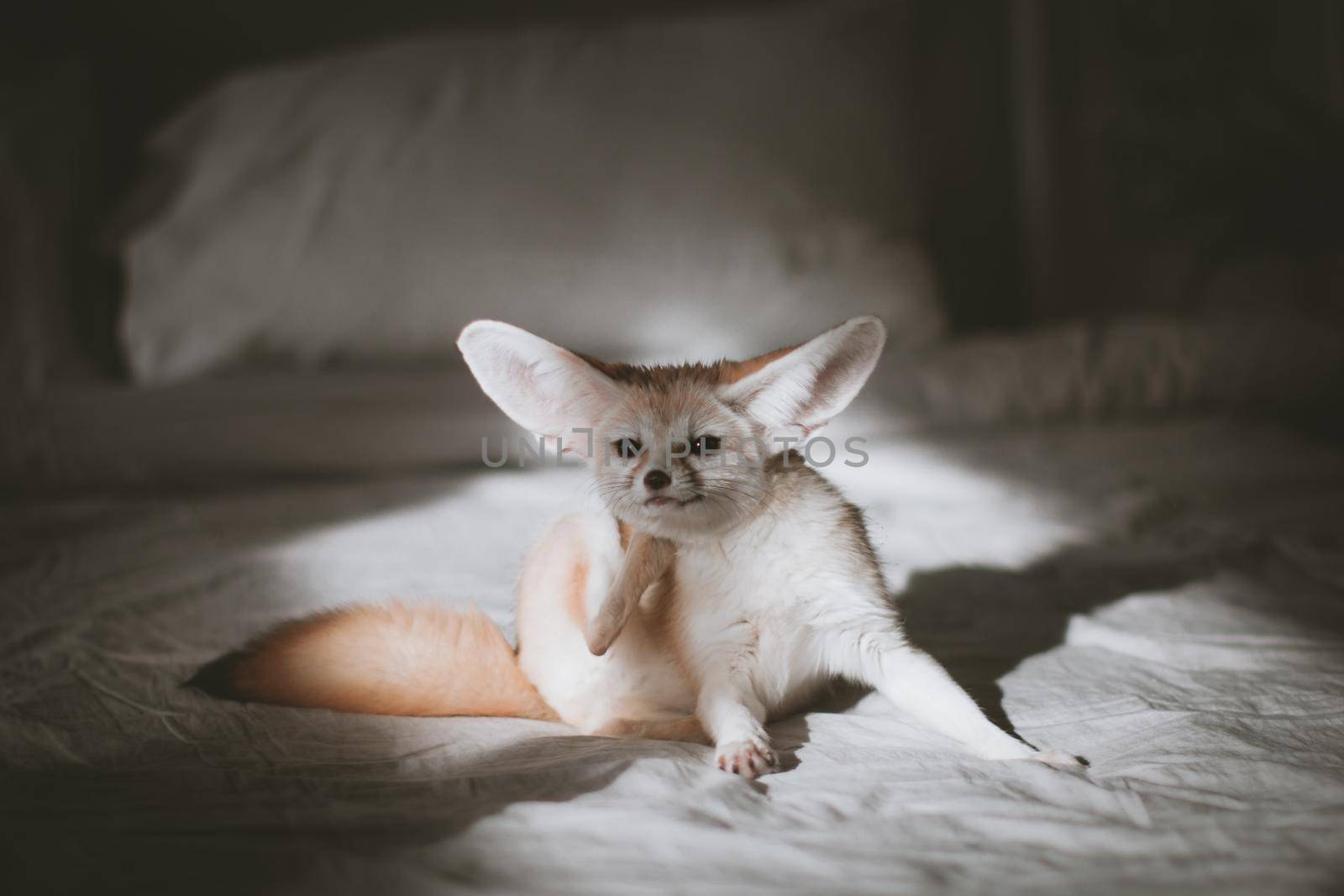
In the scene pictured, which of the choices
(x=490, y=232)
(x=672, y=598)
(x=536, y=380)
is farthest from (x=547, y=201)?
(x=672, y=598)

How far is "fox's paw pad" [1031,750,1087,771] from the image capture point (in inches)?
28.6

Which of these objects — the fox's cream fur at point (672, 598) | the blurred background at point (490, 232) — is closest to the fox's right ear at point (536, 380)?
the fox's cream fur at point (672, 598)

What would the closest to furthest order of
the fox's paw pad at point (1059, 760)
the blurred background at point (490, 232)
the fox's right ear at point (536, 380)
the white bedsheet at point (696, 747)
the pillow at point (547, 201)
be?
the white bedsheet at point (696, 747), the fox's paw pad at point (1059, 760), the fox's right ear at point (536, 380), the blurred background at point (490, 232), the pillow at point (547, 201)

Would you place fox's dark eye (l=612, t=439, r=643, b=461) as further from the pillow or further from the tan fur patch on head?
the pillow

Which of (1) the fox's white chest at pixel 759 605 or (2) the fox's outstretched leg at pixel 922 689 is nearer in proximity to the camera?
(2) the fox's outstretched leg at pixel 922 689

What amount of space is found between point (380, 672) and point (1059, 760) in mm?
606

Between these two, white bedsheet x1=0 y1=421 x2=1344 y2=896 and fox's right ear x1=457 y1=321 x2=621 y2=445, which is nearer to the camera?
white bedsheet x1=0 y1=421 x2=1344 y2=896

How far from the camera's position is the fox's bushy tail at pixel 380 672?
87 centimetres

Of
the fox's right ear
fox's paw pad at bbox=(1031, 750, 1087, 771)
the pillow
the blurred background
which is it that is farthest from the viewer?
the pillow

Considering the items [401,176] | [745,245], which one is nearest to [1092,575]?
[745,245]

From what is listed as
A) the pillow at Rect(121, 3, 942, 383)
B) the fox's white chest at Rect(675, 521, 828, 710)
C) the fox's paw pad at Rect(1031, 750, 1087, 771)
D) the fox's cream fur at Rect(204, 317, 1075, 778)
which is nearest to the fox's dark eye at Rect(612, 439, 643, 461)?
the fox's cream fur at Rect(204, 317, 1075, 778)

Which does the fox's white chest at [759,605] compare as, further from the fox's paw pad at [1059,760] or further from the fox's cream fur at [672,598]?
the fox's paw pad at [1059,760]

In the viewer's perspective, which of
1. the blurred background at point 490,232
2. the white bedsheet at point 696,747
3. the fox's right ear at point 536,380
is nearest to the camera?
the white bedsheet at point 696,747

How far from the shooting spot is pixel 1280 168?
2.49 m
